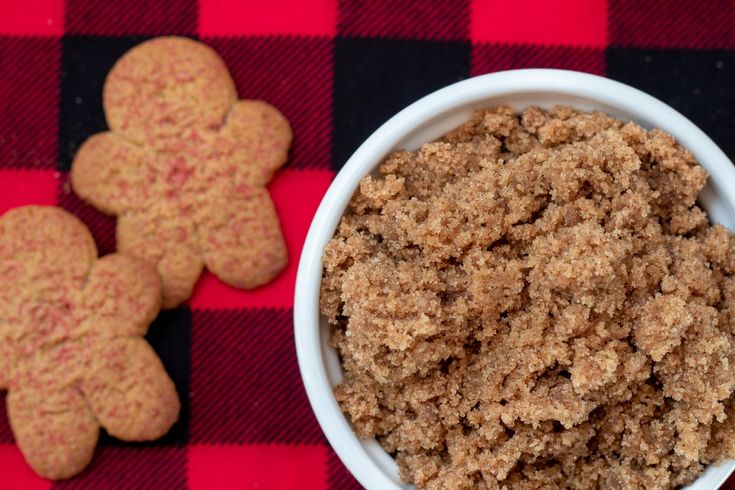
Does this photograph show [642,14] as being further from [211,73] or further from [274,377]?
[274,377]

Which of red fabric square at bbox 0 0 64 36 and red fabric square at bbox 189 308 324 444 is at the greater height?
red fabric square at bbox 0 0 64 36

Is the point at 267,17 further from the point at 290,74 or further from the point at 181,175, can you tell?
the point at 181,175

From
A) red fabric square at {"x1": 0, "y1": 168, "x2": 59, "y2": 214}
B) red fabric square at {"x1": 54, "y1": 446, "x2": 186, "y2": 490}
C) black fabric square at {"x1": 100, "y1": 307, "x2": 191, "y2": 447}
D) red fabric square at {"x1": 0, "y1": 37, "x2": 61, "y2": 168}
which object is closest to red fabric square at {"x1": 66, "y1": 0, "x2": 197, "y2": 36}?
red fabric square at {"x1": 0, "y1": 37, "x2": 61, "y2": 168}

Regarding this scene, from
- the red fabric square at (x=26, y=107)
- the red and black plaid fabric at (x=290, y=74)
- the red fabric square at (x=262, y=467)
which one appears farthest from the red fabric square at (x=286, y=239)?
the red fabric square at (x=26, y=107)

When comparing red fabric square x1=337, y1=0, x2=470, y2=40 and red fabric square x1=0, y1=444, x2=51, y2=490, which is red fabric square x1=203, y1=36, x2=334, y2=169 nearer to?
red fabric square x1=337, y1=0, x2=470, y2=40

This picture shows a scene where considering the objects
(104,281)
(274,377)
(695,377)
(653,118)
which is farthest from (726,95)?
(104,281)

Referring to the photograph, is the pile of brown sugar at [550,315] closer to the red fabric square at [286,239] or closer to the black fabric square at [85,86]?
the red fabric square at [286,239]

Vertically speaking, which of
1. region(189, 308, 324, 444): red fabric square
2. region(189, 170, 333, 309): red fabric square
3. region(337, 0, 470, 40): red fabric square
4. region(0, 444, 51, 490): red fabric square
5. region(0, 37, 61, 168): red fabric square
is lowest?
region(0, 444, 51, 490): red fabric square
